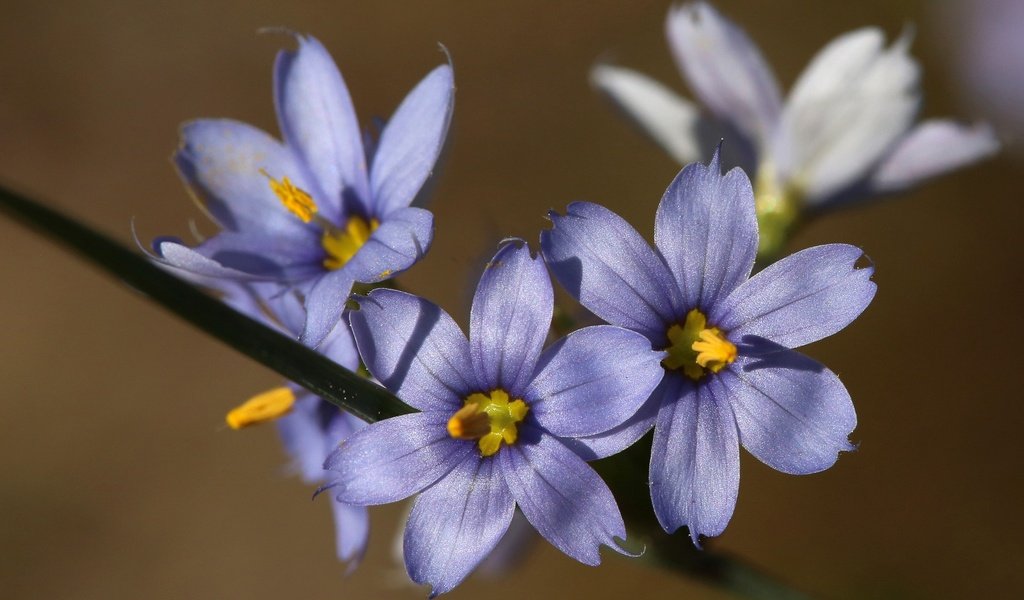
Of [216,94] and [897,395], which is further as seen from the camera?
[216,94]

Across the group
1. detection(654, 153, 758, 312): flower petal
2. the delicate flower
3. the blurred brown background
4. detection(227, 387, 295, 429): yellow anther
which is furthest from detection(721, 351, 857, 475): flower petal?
the blurred brown background

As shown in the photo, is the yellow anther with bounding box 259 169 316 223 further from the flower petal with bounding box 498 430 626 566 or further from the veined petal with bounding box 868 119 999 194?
the veined petal with bounding box 868 119 999 194

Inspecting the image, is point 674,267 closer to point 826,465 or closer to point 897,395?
point 826,465

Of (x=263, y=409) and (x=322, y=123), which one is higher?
(x=322, y=123)

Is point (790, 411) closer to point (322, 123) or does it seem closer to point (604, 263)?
point (604, 263)

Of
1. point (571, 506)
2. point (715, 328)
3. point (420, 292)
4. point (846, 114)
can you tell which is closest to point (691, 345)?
point (715, 328)

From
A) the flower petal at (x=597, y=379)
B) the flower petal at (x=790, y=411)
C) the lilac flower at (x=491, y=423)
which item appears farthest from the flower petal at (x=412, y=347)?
the flower petal at (x=790, y=411)

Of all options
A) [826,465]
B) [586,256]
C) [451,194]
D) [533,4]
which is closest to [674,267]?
[586,256]
